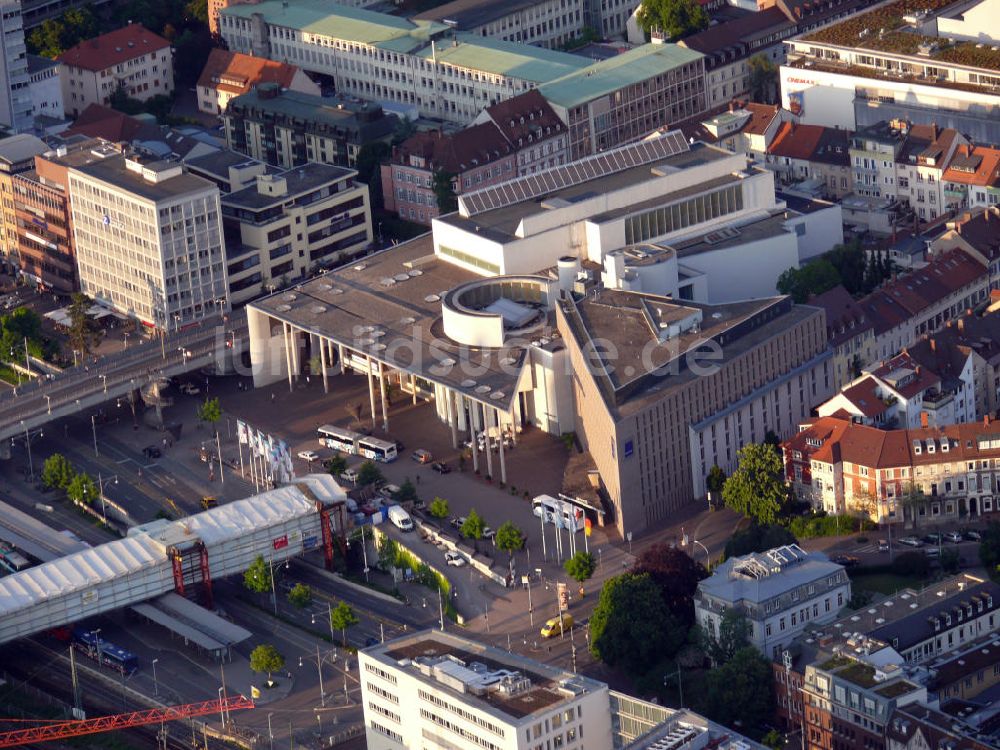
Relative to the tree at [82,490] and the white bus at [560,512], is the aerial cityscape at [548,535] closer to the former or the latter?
the white bus at [560,512]

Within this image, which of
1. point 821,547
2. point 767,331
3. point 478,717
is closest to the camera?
point 478,717

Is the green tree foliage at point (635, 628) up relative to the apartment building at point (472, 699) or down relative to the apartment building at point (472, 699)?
down

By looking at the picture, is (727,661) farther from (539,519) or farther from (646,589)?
(539,519)

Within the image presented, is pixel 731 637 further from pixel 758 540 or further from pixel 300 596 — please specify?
pixel 300 596

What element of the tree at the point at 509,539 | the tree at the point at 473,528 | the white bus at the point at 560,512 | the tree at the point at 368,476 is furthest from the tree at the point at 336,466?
the tree at the point at 509,539

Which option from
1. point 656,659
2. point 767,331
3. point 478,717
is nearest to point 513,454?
point 767,331

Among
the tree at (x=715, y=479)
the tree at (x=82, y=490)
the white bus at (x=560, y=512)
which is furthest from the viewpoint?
the tree at (x=82, y=490)
